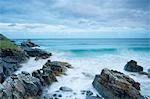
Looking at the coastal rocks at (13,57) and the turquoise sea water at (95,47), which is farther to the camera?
the turquoise sea water at (95,47)

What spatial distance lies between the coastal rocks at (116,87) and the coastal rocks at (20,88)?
13.7 feet

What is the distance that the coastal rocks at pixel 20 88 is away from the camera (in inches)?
495

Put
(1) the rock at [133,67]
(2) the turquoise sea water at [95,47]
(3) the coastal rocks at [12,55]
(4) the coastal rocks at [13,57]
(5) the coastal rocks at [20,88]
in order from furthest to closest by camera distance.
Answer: (2) the turquoise sea water at [95,47], (3) the coastal rocks at [12,55], (4) the coastal rocks at [13,57], (1) the rock at [133,67], (5) the coastal rocks at [20,88]

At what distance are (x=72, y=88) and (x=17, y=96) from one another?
539 centimetres

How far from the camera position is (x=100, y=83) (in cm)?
1711

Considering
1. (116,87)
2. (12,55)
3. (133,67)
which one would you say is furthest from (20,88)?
(12,55)

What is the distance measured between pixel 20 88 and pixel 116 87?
5711mm

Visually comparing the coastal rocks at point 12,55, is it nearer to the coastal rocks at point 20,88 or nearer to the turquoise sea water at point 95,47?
the coastal rocks at point 20,88

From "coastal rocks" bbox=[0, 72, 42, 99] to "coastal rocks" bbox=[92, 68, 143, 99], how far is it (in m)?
4.18

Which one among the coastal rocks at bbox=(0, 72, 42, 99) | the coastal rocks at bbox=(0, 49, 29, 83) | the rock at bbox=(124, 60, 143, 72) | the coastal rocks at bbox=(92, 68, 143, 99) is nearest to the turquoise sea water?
the coastal rocks at bbox=(0, 49, 29, 83)

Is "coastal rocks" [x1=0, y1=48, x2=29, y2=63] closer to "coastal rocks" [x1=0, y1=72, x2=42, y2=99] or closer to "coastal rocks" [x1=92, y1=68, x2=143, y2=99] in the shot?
"coastal rocks" [x1=0, y1=72, x2=42, y2=99]

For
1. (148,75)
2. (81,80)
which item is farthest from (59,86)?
(148,75)

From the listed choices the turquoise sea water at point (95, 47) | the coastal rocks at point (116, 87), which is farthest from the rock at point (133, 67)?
the turquoise sea water at point (95, 47)

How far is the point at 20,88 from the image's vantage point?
13922 millimetres
